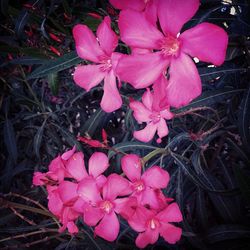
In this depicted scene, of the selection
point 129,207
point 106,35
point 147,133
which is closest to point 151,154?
point 147,133

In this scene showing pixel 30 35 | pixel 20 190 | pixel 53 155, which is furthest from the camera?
pixel 20 190

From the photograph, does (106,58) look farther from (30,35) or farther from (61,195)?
(30,35)

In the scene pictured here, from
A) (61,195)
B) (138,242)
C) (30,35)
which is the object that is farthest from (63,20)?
(138,242)

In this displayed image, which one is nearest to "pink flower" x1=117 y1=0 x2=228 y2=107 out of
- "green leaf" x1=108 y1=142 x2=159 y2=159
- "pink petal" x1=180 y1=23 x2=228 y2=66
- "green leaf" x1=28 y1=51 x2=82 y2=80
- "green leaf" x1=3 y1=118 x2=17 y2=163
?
"pink petal" x1=180 y1=23 x2=228 y2=66

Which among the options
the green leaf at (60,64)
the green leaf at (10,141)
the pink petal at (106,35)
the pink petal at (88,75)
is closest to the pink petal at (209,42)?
the pink petal at (106,35)

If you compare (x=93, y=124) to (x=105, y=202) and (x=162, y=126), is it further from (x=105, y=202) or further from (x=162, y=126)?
(x=105, y=202)

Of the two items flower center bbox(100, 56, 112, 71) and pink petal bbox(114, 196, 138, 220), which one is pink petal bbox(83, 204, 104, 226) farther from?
flower center bbox(100, 56, 112, 71)
